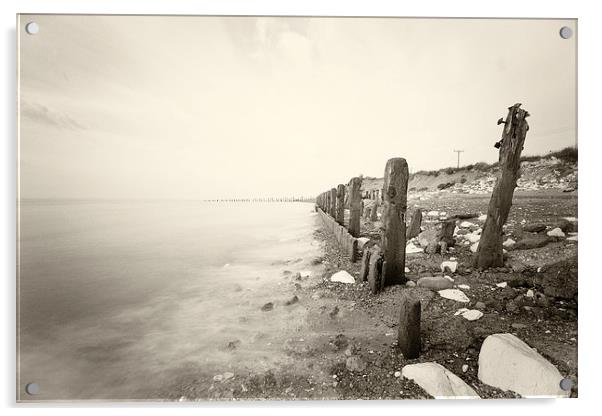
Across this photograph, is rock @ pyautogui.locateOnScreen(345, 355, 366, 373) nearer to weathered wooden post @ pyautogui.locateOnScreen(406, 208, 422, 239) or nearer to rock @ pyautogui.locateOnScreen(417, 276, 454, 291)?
rock @ pyautogui.locateOnScreen(417, 276, 454, 291)

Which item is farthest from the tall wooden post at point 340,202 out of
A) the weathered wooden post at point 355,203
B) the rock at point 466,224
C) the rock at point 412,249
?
the rock at point 466,224

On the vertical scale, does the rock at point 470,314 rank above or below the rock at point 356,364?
above

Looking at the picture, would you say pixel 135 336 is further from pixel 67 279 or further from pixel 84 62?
pixel 84 62

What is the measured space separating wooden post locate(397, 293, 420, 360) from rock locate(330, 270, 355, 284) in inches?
31.1

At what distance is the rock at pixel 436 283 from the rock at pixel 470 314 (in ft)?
0.77

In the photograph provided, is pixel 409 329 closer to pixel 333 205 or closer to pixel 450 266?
pixel 450 266

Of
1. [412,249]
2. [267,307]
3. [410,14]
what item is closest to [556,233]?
[412,249]

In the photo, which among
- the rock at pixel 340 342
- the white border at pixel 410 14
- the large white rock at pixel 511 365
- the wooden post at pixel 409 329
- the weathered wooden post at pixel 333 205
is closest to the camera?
the wooden post at pixel 409 329

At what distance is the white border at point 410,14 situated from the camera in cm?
270

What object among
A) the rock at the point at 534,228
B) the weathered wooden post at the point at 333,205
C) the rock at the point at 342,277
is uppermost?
the weathered wooden post at the point at 333,205

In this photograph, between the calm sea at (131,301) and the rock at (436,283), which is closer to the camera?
the calm sea at (131,301)

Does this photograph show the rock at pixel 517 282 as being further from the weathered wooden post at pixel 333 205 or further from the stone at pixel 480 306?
the weathered wooden post at pixel 333 205

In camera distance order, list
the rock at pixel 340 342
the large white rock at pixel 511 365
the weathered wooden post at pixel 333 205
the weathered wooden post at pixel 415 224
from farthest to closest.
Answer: the weathered wooden post at pixel 333 205 < the weathered wooden post at pixel 415 224 < the rock at pixel 340 342 < the large white rock at pixel 511 365
